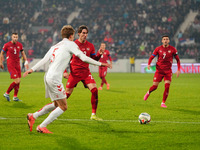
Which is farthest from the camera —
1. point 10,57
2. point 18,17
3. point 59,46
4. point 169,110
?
point 18,17

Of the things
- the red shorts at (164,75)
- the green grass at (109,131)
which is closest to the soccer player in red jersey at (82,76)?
the green grass at (109,131)

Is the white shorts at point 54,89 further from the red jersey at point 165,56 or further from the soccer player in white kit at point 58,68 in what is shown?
the red jersey at point 165,56

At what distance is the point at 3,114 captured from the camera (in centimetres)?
947

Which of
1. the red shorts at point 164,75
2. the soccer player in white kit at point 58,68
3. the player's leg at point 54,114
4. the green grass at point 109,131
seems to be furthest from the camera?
the red shorts at point 164,75

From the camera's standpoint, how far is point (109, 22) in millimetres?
45500

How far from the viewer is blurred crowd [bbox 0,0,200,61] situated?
41.0 meters

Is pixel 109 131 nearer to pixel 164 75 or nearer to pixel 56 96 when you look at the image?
pixel 56 96

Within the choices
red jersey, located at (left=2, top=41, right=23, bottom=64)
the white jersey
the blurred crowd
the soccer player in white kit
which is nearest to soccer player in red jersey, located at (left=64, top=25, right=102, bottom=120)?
the soccer player in white kit

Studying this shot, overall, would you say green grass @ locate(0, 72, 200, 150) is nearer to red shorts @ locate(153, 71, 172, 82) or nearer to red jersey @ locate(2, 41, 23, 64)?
red shorts @ locate(153, 71, 172, 82)

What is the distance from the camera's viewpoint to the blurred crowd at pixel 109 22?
134ft

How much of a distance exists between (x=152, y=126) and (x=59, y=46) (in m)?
2.68

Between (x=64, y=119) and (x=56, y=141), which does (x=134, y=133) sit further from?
(x=64, y=119)

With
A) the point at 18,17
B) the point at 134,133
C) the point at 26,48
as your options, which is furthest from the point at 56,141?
the point at 18,17

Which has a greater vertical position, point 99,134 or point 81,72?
point 81,72
